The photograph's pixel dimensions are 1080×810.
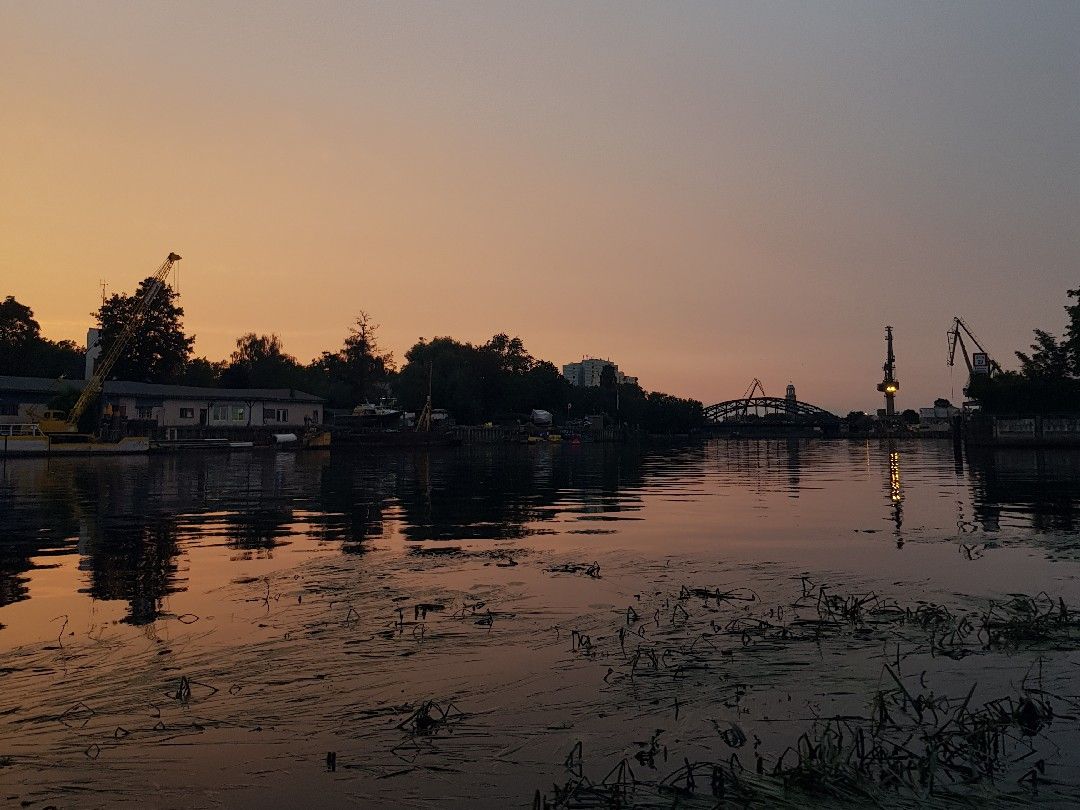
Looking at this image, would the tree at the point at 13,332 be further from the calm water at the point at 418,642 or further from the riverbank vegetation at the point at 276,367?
the calm water at the point at 418,642

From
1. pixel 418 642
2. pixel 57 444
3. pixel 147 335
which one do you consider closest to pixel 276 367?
pixel 147 335

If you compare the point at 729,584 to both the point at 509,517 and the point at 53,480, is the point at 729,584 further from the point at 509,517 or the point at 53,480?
the point at 53,480

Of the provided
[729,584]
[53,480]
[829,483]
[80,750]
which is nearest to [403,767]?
[80,750]

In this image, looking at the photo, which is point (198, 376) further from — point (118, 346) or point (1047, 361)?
point (1047, 361)

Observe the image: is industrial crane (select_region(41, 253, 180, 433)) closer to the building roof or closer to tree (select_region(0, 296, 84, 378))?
the building roof

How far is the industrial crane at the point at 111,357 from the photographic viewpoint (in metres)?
91.6

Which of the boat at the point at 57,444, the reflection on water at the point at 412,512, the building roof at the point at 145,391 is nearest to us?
the reflection on water at the point at 412,512

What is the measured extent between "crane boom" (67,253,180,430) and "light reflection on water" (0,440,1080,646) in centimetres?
4552

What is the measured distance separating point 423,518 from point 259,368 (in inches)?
5715

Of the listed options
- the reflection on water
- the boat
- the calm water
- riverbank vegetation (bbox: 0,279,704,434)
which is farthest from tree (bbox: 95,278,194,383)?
the calm water

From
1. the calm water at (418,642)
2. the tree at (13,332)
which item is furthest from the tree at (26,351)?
the calm water at (418,642)

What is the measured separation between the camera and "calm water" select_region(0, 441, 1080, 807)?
7.30 m

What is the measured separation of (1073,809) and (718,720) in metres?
3.15

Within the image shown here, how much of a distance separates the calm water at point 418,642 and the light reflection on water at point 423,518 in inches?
8.1
